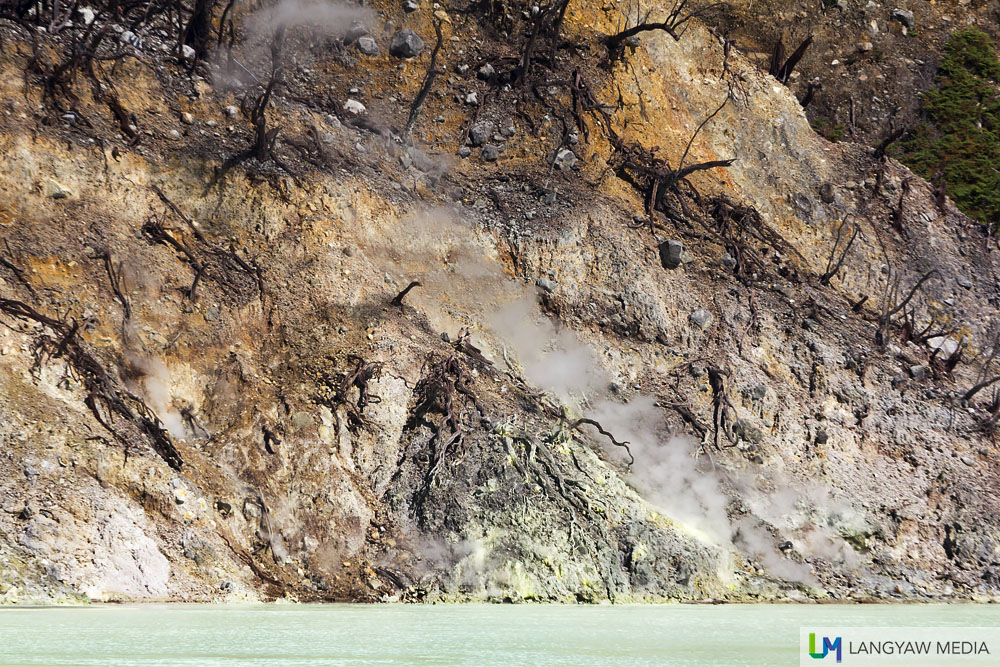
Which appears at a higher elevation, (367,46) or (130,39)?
(367,46)

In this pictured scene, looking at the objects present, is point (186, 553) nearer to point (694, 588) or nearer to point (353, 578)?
point (353, 578)

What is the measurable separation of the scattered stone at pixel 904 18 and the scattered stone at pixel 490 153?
11311 millimetres

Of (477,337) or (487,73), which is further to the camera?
(487,73)

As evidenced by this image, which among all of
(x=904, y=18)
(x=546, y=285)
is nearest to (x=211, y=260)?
(x=546, y=285)

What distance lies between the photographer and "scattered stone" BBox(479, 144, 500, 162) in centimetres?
1997

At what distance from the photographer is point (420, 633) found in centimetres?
1007

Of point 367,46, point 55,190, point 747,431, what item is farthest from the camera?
point 367,46

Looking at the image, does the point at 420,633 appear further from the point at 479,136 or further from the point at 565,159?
the point at 479,136

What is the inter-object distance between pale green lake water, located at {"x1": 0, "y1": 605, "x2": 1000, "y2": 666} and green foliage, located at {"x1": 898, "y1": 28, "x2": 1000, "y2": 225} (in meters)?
12.8

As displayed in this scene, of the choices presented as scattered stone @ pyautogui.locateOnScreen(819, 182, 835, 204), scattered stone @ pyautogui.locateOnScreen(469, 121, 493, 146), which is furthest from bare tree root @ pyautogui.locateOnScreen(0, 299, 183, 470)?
scattered stone @ pyautogui.locateOnScreen(819, 182, 835, 204)

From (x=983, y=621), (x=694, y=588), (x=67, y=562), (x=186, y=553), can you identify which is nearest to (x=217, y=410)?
(x=186, y=553)

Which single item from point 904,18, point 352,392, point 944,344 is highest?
point 904,18

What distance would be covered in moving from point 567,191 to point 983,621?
9.93m

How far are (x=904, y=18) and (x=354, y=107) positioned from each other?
13446 millimetres
